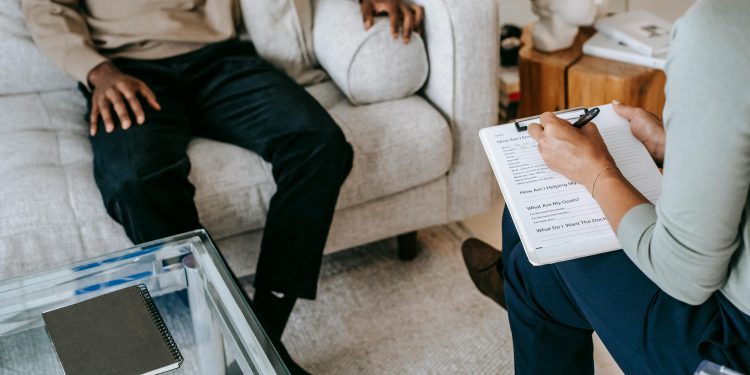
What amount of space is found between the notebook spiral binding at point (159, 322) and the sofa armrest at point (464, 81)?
0.81 metres

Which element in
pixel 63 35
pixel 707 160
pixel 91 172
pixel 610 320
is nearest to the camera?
pixel 707 160

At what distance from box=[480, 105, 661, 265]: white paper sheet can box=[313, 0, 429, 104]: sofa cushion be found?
0.55m

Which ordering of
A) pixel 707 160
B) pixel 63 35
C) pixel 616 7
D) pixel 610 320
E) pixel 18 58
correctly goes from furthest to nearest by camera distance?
pixel 616 7, pixel 18 58, pixel 63 35, pixel 610 320, pixel 707 160

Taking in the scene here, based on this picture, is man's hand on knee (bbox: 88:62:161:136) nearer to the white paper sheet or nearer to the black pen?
the white paper sheet

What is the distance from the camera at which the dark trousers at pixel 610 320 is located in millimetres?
875

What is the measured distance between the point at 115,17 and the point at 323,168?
0.63 metres

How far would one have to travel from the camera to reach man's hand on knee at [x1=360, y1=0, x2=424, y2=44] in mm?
1648

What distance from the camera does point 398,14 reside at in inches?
66.3

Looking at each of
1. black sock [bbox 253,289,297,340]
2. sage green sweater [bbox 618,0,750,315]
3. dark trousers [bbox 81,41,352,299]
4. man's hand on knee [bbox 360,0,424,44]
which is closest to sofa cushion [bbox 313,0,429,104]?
man's hand on knee [bbox 360,0,424,44]

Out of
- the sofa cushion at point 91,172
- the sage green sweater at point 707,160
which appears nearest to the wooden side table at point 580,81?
the sofa cushion at point 91,172

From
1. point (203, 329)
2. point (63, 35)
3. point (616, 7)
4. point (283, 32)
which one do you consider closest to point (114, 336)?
point (203, 329)

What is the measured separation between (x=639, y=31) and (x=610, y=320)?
115 cm

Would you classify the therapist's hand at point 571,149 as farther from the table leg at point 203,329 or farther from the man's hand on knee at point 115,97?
the man's hand on knee at point 115,97

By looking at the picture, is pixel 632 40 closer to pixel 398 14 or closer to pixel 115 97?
pixel 398 14
